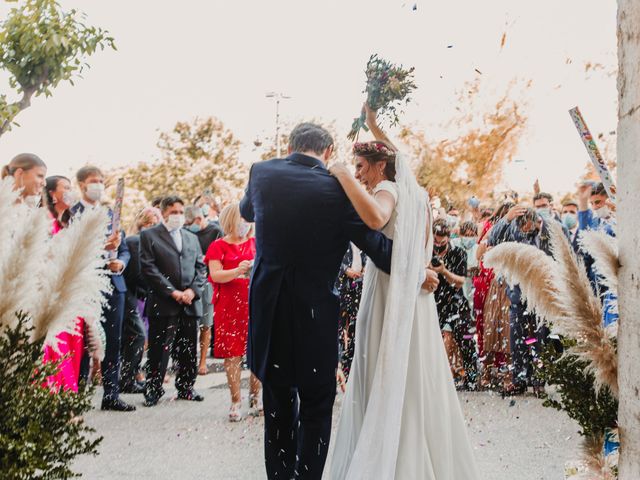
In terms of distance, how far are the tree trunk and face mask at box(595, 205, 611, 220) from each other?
6683 millimetres

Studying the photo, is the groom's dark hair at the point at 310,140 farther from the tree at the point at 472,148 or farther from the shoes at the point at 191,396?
the shoes at the point at 191,396

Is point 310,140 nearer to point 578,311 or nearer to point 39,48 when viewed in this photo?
point 578,311

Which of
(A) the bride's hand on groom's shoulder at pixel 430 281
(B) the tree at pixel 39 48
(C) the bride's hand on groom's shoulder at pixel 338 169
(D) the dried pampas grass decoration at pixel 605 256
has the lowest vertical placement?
(D) the dried pampas grass decoration at pixel 605 256

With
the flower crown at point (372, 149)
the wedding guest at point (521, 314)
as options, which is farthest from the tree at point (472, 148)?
the wedding guest at point (521, 314)

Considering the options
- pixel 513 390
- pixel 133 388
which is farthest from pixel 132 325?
pixel 513 390

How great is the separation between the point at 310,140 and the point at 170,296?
479cm

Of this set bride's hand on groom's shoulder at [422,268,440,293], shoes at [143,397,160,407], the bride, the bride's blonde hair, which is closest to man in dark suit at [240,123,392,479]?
the bride

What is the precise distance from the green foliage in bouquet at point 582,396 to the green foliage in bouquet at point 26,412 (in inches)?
52.5

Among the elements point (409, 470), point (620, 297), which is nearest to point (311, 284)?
point (409, 470)

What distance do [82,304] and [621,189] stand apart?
116 centimetres

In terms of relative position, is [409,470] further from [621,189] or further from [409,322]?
[621,189]

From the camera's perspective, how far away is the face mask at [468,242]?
34.3 ft

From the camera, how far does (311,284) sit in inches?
151

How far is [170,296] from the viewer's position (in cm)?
834
